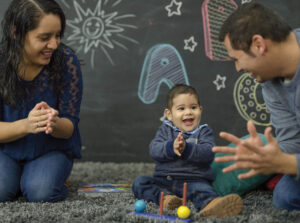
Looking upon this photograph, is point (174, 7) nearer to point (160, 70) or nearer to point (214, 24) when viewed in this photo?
point (214, 24)

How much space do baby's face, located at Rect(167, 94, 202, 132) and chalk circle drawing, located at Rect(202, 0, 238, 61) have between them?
0.92 metres

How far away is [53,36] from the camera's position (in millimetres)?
1607

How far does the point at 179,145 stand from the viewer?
5.23ft

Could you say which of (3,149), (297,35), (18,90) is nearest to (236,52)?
(297,35)

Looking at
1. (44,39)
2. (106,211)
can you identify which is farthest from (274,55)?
(44,39)

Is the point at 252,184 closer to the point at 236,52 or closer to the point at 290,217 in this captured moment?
the point at 290,217

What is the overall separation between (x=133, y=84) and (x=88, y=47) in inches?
15.0

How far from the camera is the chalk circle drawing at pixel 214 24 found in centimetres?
259

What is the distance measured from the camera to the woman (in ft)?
5.19

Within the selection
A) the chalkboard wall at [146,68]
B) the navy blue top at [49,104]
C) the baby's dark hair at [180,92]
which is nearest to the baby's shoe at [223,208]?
the baby's dark hair at [180,92]

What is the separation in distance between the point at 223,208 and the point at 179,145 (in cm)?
34

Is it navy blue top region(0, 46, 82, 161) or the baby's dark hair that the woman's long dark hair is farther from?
the baby's dark hair

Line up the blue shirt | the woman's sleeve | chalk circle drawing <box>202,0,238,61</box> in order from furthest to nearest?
chalk circle drawing <box>202,0,238,61</box>
the woman's sleeve
the blue shirt

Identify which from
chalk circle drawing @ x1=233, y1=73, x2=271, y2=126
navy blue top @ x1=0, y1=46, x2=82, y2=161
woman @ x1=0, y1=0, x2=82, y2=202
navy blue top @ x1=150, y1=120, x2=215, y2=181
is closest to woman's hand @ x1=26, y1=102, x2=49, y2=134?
woman @ x1=0, y1=0, x2=82, y2=202
